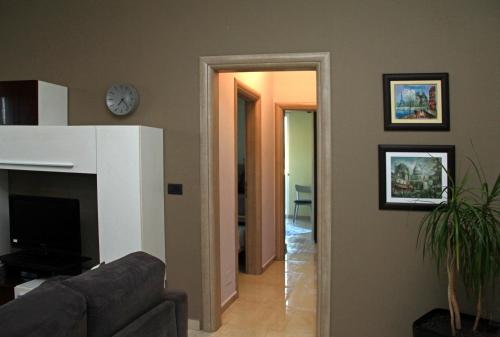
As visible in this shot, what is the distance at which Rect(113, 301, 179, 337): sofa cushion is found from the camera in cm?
166

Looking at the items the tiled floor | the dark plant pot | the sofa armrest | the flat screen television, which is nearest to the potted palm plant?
the dark plant pot

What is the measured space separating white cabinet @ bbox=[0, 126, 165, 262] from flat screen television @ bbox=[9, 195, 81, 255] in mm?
363

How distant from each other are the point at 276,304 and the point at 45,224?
7.10ft

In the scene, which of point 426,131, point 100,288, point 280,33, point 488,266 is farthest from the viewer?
point 280,33

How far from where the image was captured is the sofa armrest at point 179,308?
200cm

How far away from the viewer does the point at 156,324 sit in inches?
71.1

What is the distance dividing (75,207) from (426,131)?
106 inches

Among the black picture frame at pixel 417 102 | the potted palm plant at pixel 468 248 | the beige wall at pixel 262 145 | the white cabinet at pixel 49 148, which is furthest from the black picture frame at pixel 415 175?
the white cabinet at pixel 49 148

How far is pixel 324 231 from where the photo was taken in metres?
3.06

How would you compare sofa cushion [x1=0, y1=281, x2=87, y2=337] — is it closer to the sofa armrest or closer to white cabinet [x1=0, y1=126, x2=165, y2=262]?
the sofa armrest

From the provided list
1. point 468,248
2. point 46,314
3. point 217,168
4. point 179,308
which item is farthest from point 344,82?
point 46,314

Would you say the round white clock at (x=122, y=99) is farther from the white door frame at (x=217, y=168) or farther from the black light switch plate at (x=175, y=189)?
the black light switch plate at (x=175, y=189)

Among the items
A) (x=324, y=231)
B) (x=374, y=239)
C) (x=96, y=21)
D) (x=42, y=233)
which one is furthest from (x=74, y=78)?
(x=374, y=239)

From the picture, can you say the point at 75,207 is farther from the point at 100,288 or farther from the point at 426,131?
the point at 426,131
